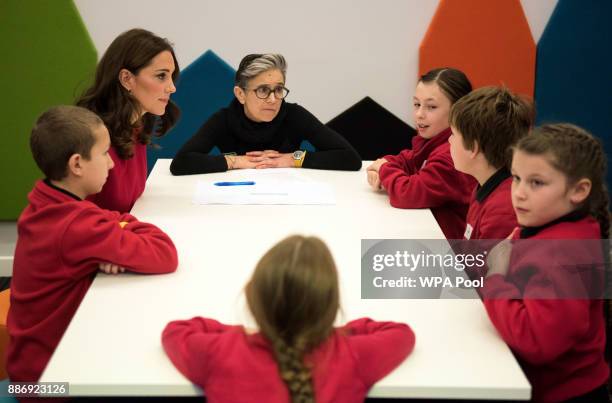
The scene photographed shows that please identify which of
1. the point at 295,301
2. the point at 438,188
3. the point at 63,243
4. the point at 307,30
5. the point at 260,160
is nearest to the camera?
the point at 295,301

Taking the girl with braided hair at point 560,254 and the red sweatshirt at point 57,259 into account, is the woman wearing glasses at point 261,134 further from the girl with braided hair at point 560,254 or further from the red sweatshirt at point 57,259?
the girl with braided hair at point 560,254

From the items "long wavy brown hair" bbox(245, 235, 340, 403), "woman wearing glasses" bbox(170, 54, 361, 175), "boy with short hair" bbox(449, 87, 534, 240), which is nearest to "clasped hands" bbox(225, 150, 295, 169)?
"woman wearing glasses" bbox(170, 54, 361, 175)

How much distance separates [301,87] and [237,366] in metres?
2.85

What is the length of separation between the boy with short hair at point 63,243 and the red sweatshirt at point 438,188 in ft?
2.85

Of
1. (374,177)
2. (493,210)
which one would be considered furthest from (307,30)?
(493,210)

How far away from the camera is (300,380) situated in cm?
122

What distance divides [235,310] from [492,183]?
0.88 metres

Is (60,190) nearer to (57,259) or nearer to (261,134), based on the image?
(57,259)

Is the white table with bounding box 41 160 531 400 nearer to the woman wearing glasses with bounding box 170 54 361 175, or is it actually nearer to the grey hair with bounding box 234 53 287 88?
the woman wearing glasses with bounding box 170 54 361 175

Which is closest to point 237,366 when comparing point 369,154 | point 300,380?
point 300,380

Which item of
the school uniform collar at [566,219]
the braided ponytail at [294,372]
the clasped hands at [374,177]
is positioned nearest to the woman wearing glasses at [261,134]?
the clasped hands at [374,177]

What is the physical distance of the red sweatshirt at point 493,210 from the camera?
190 centimetres

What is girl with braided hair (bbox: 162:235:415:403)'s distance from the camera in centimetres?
120

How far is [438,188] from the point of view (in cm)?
234
